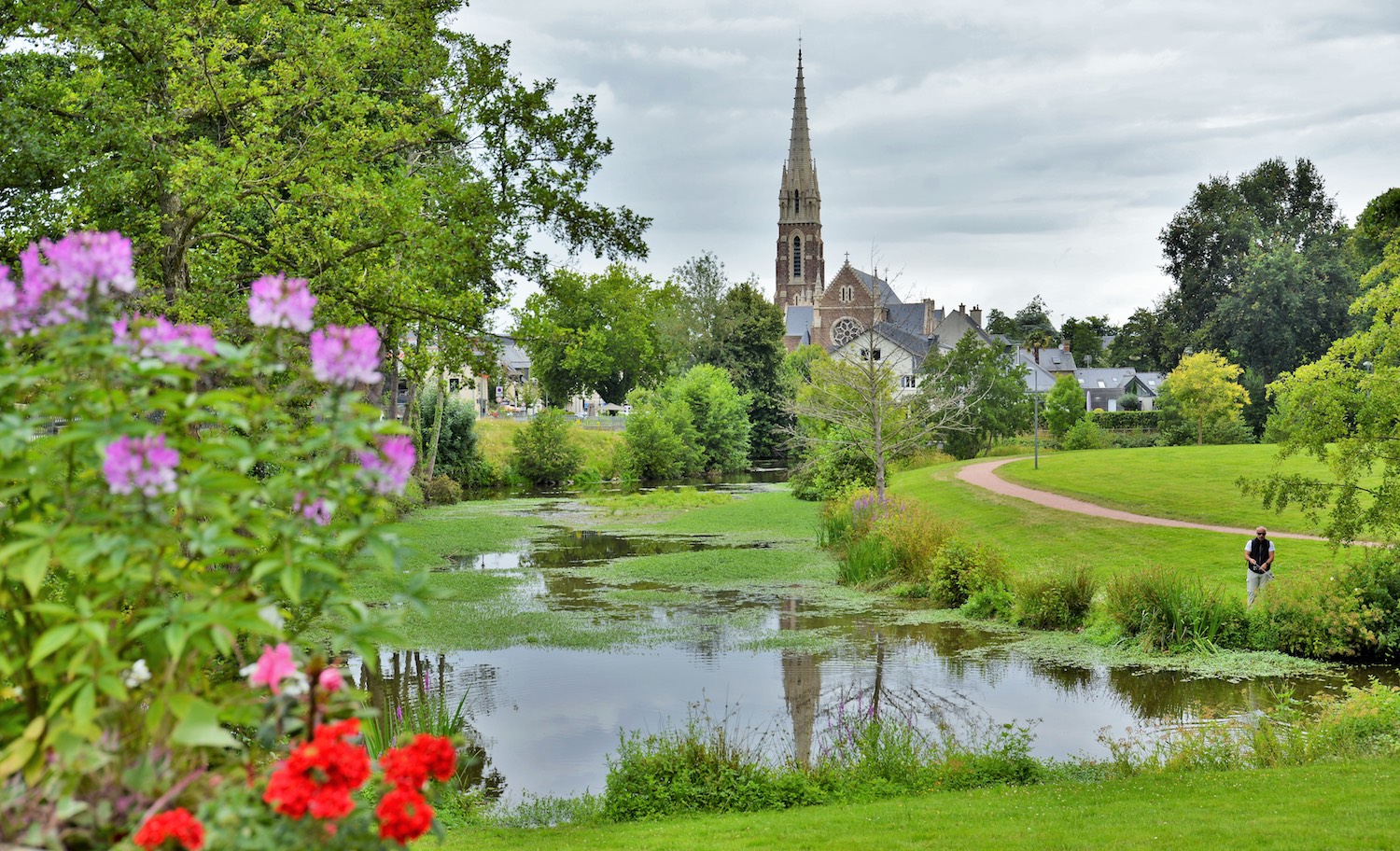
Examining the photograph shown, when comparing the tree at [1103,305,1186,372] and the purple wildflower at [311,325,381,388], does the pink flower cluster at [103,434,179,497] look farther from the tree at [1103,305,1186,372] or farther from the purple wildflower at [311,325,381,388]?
the tree at [1103,305,1186,372]

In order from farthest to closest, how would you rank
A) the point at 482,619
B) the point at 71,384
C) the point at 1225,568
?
the point at 1225,568 → the point at 482,619 → the point at 71,384

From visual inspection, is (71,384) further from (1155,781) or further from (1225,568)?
(1225,568)

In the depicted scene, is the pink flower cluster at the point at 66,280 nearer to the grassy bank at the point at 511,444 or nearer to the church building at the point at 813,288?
the grassy bank at the point at 511,444

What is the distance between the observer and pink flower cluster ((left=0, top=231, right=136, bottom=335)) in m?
2.86

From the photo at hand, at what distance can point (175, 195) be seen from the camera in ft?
39.4

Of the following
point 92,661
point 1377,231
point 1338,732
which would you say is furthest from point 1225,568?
point 92,661

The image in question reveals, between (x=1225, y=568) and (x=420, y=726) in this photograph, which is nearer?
(x=420, y=726)

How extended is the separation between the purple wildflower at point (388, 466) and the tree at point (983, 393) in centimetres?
5067

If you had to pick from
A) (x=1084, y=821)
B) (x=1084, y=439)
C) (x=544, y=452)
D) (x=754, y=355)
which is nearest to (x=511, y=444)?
(x=544, y=452)

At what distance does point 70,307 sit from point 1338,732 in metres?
11.9

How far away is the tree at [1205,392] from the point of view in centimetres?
5312

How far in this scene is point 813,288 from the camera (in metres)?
135

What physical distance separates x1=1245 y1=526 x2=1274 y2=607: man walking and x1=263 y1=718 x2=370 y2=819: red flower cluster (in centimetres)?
1688

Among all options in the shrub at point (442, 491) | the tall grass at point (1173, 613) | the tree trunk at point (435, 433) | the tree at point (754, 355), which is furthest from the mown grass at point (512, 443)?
the tall grass at point (1173, 613)
